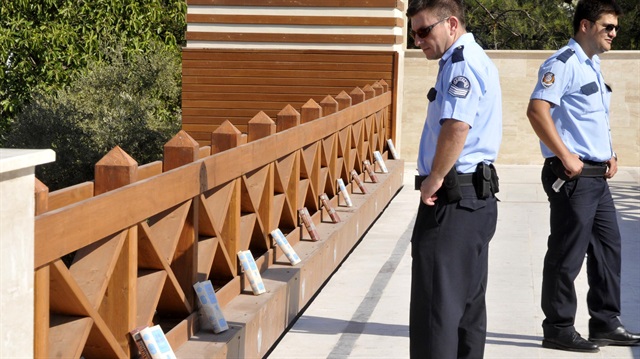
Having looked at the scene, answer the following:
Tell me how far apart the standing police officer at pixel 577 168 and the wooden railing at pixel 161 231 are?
1.59m

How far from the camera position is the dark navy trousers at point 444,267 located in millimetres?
4734

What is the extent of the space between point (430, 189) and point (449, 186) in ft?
0.28

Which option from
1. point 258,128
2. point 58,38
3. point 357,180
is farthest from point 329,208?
point 58,38

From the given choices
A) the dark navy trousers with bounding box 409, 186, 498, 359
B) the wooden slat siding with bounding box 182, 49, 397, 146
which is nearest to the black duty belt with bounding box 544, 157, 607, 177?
the dark navy trousers with bounding box 409, 186, 498, 359

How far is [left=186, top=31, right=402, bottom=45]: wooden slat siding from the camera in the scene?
52.9 feet

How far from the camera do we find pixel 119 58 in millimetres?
24094

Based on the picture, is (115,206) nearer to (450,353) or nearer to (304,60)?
(450,353)

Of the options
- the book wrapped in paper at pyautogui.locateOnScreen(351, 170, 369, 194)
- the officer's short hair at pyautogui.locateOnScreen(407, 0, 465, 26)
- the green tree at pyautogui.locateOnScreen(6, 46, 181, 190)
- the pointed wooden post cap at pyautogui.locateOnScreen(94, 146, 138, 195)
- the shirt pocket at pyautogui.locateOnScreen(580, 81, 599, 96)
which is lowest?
the green tree at pyautogui.locateOnScreen(6, 46, 181, 190)

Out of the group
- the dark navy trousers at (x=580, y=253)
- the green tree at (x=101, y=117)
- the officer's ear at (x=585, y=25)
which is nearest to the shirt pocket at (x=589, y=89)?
the officer's ear at (x=585, y=25)

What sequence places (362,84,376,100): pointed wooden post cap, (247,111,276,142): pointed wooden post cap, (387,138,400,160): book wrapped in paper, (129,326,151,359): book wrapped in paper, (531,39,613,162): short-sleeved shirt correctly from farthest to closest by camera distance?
(387,138,400,160): book wrapped in paper, (362,84,376,100): pointed wooden post cap, (247,111,276,142): pointed wooden post cap, (531,39,613,162): short-sleeved shirt, (129,326,151,359): book wrapped in paper

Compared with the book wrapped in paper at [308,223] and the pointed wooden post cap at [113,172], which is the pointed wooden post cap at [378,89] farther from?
the pointed wooden post cap at [113,172]

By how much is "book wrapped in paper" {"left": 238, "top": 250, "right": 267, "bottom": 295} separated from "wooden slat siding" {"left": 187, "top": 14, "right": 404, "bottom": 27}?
33.5 ft

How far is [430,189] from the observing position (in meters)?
4.69

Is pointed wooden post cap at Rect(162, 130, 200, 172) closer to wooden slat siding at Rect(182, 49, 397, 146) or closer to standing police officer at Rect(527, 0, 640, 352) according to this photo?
standing police officer at Rect(527, 0, 640, 352)
